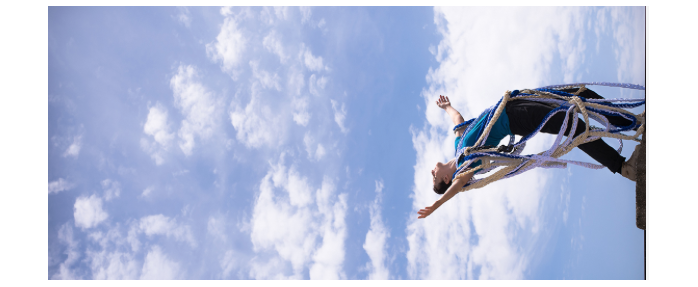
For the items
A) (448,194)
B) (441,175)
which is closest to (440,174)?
(441,175)

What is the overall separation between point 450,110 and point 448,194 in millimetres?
1825

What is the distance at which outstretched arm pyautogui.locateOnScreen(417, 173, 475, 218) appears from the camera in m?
→ 4.50

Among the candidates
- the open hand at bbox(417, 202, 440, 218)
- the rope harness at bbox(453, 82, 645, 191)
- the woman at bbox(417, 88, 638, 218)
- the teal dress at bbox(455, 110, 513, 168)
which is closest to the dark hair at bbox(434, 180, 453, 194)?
the woman at bbox(417, 88, 638, 218)

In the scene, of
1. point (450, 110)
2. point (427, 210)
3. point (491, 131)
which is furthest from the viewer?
point (450, 110)

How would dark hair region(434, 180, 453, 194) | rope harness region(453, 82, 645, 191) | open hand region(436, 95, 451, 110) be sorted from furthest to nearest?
open hand region(436, 95, 451, 110) → dark hair region(434, 180, 453, 194) → rope harness region(453, 82, 645, 191)

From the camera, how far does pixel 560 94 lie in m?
4.73

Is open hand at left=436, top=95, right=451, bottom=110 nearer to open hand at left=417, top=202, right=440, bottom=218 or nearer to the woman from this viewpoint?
the woman

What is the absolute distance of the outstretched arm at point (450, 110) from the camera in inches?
219

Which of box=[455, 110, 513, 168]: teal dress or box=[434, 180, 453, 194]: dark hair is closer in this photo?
box=[455, 110, 513, 168]: teal dress

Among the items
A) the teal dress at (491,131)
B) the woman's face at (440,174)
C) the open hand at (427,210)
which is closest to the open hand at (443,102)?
the teal dress at (491,131)

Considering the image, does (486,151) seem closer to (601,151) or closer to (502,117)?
(502,117)

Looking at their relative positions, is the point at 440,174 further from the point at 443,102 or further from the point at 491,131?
the point at 443,102

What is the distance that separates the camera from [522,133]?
5215mm

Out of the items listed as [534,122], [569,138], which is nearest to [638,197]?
[569,138]
